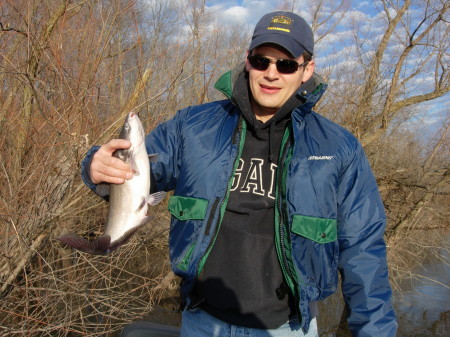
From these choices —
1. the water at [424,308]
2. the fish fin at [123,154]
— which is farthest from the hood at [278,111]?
the water at [424,308]

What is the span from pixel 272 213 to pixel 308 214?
197 mm

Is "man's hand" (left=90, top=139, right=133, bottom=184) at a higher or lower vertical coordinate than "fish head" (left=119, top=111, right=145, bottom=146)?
lower

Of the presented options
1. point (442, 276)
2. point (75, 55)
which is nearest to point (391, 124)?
point (442, 276)

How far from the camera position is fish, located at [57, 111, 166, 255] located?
6.70ft

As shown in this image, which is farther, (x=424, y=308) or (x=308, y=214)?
(x=424, y=308)

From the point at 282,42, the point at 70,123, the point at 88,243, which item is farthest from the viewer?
the point at 70,123

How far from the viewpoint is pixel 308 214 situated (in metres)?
2.11

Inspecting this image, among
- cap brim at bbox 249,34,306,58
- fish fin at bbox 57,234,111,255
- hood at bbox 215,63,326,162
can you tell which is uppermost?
cap brim at bbox 249,34,306,58

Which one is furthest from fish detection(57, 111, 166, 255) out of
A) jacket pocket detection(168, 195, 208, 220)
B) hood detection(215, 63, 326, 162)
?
hood detection(215, 63, 326, 162)

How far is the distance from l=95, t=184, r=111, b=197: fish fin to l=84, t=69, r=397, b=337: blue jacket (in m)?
0.08

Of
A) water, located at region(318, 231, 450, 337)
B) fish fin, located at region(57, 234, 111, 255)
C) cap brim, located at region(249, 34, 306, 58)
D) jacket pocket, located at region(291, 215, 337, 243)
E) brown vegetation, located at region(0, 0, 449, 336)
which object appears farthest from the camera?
water, located at region(318, 231, 450, 337)

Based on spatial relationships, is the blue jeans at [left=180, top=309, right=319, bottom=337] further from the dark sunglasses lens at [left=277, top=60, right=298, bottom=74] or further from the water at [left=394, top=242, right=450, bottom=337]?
the water at [left=394, top=242, right=450, bottom=337]

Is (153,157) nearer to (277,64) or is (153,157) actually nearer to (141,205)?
(141,205)

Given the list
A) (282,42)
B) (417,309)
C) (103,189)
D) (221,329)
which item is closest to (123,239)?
(103,189)
